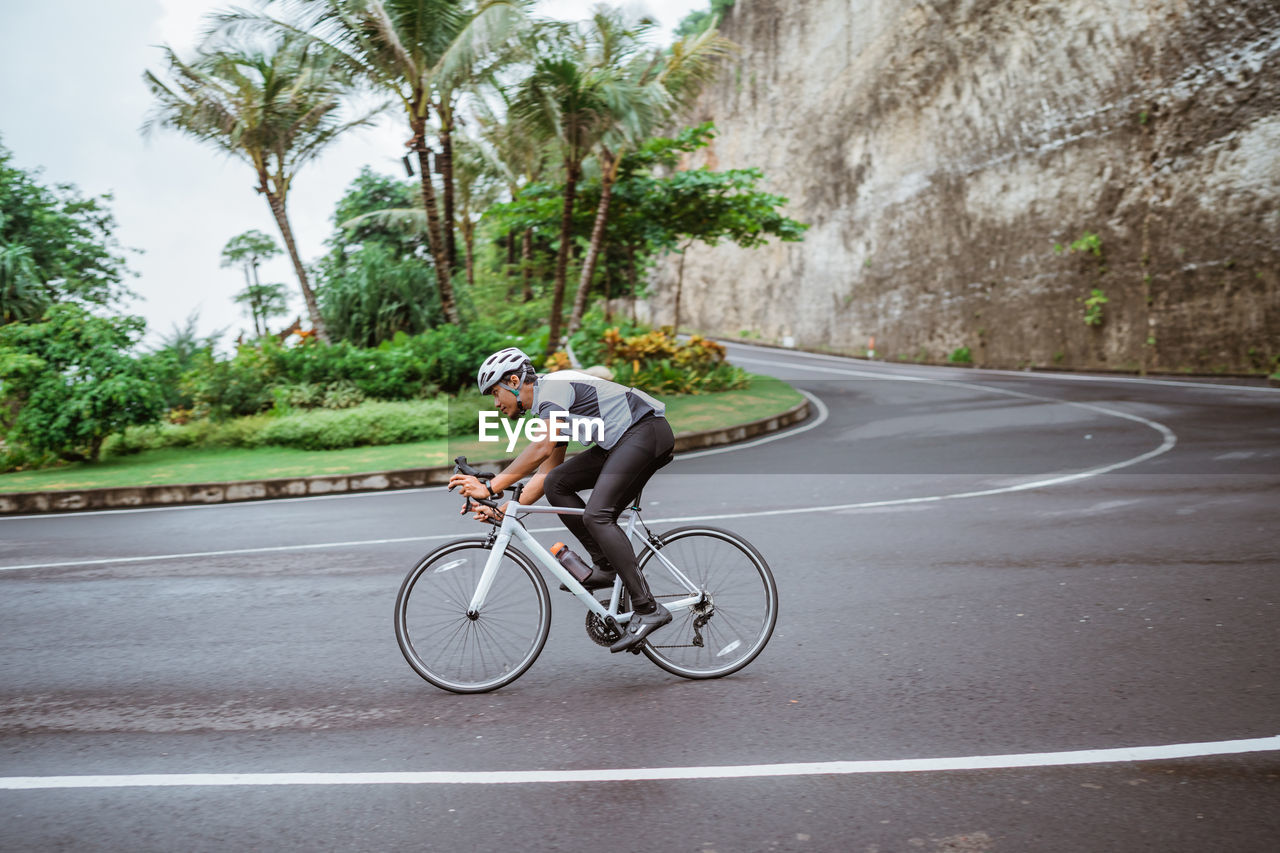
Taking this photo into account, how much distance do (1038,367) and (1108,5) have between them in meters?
11.1

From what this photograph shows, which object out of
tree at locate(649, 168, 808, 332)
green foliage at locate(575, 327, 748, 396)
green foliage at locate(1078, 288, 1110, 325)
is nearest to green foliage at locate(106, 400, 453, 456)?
green foliage at locate(575, 327, 748, 396)

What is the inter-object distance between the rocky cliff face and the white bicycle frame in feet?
79.3

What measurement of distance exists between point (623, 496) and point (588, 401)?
496 millimetres

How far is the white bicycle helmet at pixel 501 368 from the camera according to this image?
458 centimetres

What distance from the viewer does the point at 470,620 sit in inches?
188

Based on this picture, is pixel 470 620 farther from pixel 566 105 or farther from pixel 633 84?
pixel 633 84

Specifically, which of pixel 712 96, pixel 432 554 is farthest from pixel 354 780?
pixel 712 96

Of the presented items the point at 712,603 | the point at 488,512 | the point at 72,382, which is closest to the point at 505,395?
the point at 488,512

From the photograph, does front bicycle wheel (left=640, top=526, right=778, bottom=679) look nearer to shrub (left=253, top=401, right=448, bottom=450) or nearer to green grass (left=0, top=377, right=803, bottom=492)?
green grass (left=0, top=377, right=803, bottom=492)

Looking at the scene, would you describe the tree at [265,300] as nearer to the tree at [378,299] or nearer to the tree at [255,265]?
the tree at [255,265]

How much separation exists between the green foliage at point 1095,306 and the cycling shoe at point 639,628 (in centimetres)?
2775

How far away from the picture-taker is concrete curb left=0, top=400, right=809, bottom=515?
11.9 metres

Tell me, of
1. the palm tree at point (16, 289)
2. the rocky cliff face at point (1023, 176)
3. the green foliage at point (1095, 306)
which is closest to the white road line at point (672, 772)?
the palm tree at point (16, 289)

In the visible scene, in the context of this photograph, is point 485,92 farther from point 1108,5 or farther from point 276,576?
point 276,576
